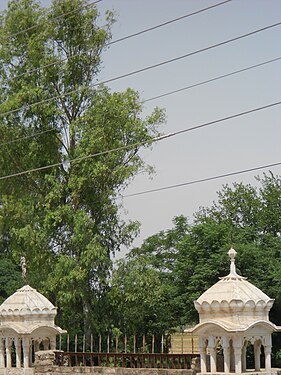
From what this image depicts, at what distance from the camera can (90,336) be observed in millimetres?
27312

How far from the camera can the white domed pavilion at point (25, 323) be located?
2251 centimetres

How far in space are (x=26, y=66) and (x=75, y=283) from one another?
697 centimetres

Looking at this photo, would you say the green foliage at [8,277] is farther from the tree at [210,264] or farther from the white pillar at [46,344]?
the white pillar at [46,344]

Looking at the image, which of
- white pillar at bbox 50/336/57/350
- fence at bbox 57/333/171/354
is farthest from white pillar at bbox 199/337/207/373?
fence at bbox 57/333/171/354

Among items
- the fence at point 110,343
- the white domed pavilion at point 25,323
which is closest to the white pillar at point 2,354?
the white domed pavilion at point 25,323

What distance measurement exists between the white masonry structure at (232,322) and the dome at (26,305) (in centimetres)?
598

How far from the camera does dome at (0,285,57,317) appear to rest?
22.5m

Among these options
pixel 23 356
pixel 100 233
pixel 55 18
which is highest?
pixel 55 18

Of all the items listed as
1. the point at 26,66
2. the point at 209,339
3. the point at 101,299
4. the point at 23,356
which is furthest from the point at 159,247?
the point at 209,339

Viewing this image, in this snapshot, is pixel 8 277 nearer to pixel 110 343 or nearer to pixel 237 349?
pixel 110 343

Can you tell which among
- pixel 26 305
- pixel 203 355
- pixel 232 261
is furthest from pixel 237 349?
pixel 26 305

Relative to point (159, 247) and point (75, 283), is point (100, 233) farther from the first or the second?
point (159, 247)

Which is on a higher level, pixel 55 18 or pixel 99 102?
pixel 55 18

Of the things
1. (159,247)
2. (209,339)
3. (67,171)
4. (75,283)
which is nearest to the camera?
(209,339)
